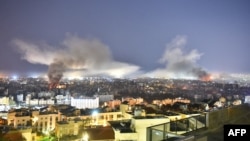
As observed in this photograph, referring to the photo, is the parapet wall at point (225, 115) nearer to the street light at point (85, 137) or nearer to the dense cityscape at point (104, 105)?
the dense cityscape at point (104, 105)

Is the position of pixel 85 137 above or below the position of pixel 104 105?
above

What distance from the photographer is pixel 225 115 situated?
4.97m

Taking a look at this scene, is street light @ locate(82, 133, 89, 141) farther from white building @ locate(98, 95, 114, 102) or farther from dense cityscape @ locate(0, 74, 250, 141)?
white building @ locate(98, 95, 114, 102)

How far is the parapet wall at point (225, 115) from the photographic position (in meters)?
4.50

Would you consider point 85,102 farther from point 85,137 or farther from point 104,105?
point 85,137

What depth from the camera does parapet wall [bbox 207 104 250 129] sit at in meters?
4.50

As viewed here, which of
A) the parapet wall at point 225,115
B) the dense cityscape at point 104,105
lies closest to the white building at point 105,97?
the dense cityscape at point 104,105

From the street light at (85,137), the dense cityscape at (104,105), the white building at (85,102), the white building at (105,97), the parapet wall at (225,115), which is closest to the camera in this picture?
the parapet wall at (225,115)

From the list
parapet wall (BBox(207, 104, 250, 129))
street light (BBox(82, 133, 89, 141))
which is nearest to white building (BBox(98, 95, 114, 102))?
street light (BBox(82, 133, 89, 141))

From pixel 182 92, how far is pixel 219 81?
4941 mm

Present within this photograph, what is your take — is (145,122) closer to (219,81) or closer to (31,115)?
(31,115)

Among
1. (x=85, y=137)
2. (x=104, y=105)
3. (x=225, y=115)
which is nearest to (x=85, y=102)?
(x=104, y=105)

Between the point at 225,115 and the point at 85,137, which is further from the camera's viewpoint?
the point at 85,137

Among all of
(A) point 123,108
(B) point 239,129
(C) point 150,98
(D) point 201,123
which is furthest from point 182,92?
(B) point 239,129
